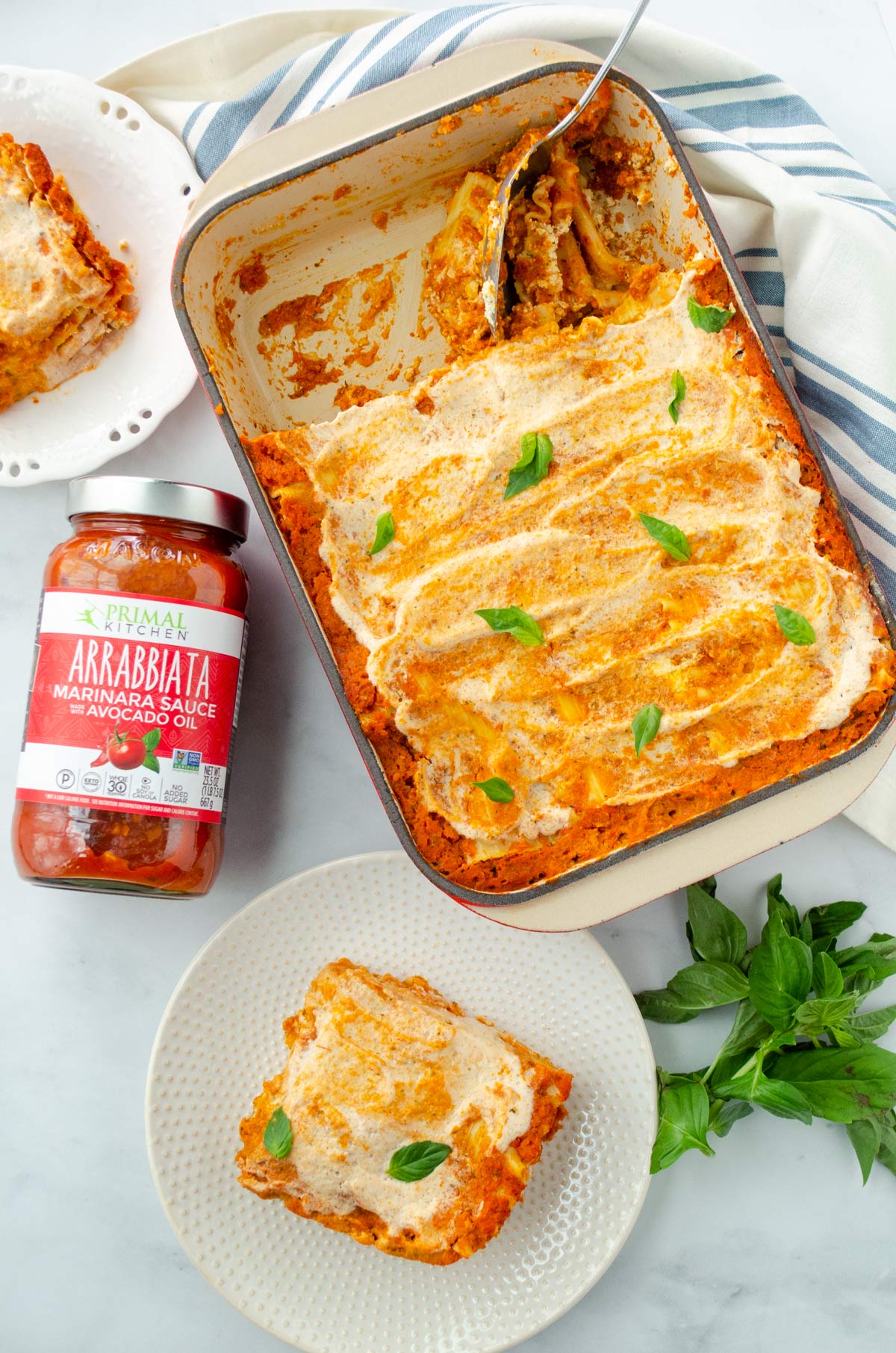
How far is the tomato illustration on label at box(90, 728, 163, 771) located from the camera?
1.90 m

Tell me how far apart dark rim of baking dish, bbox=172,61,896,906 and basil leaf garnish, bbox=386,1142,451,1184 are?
51cm

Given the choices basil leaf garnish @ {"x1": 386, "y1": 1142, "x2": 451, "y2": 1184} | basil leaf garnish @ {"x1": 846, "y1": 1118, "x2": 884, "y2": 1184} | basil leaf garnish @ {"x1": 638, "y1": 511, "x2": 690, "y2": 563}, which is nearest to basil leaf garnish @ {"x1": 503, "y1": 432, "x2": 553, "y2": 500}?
basil leaf garnish @ {"x1": 638, "y1": 511, "x2": 690, "y2": 563}

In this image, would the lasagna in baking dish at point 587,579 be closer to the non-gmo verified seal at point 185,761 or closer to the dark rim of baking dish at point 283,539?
the dark rim of baking dish at point 283,539

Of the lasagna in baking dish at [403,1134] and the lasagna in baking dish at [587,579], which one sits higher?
the lasagna in baking dish at [587,579]

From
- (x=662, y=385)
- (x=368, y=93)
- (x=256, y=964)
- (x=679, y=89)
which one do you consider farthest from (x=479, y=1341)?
(x=679, y=89)

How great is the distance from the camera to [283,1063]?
2.18m

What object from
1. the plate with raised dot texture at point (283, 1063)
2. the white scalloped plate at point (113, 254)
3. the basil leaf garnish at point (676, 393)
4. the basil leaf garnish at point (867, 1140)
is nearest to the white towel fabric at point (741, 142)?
the white scalloped plate at point (113, 254)

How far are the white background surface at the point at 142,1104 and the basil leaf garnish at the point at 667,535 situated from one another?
2.83 feet

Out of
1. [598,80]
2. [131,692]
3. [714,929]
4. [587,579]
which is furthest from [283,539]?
[714,929]

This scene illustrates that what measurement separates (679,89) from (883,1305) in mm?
2870

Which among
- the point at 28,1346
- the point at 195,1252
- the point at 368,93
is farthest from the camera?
the point at 28,1346

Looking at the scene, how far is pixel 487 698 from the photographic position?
6.25 feet

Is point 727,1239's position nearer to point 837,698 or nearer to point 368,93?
point 837,698

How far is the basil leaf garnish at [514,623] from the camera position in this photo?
6.05 ft
